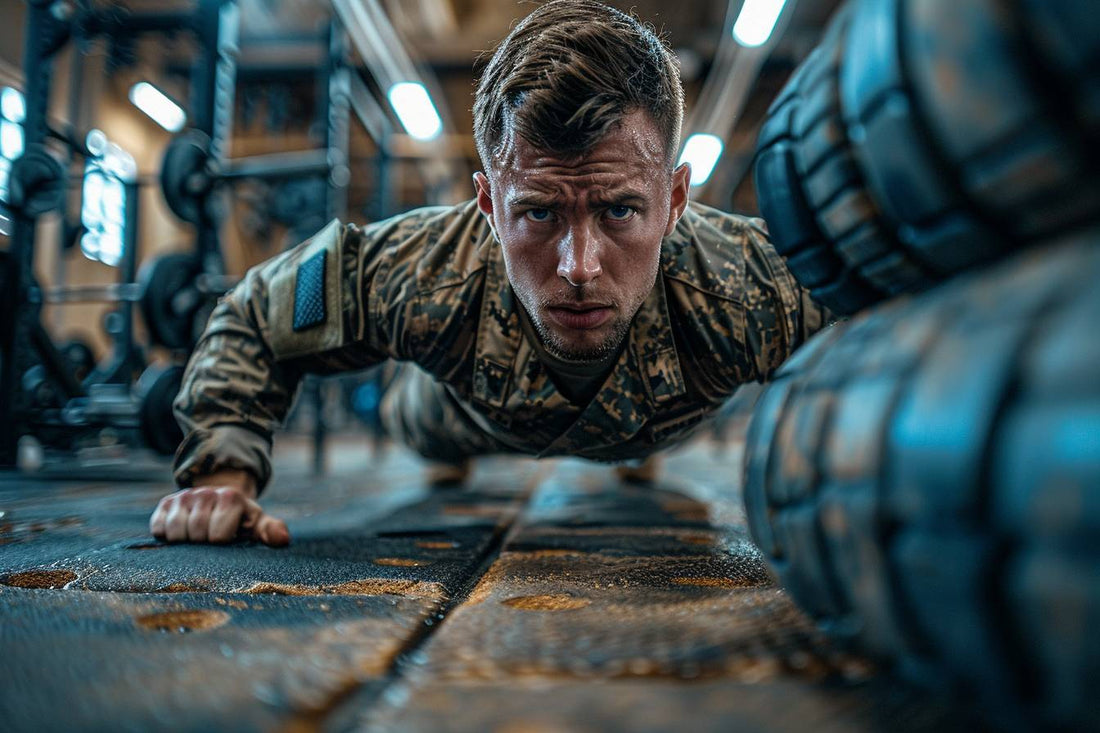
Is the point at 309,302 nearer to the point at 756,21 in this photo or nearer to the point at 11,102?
the point at 756,21

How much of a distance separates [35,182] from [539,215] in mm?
1560

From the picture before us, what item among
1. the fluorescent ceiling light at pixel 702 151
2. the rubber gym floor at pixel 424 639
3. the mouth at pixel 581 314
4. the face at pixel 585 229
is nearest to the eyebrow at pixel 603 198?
the face at pixel 585 229

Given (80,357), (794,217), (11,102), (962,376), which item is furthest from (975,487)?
(11,102)

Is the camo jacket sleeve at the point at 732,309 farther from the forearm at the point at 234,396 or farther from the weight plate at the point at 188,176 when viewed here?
the weight plate at the point at 188,176

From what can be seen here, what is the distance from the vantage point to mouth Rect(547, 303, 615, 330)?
3.18 ft

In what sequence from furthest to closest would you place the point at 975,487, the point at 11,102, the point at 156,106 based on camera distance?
the point at 156,106 → the point at 11,102 → the point at 975,487

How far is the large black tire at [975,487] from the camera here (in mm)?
271

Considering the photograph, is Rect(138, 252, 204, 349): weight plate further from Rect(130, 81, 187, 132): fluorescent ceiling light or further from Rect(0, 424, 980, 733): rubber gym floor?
Rect(130, 81, 187, 132): fluorescent ceiling light

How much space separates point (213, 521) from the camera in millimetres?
973

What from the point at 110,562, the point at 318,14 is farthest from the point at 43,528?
the point at 318,14

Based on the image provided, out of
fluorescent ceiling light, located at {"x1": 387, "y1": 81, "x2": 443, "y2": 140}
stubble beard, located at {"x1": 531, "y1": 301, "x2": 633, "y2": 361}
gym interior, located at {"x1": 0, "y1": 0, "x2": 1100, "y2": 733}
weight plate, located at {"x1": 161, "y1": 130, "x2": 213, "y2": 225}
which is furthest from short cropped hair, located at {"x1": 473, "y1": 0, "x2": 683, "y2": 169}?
fluorescent ceiling light, located at {"x1": 387, "y1": 81, "x2": 443, "y2": 140}

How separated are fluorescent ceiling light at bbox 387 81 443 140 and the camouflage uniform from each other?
3.20 meters

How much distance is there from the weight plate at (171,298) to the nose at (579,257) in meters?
1.71

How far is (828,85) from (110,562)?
88cm
